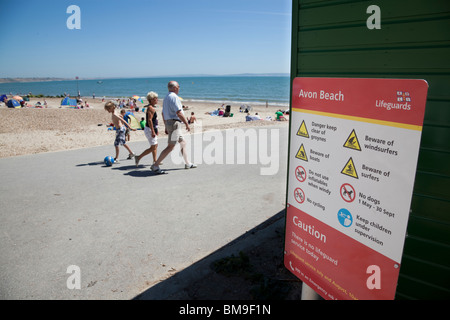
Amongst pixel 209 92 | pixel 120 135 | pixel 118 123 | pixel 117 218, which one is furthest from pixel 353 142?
pixel 209 92

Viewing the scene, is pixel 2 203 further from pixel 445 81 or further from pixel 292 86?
pixel 445 81

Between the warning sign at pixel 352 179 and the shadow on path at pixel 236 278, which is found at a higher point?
the warning sign at pixel 352 179

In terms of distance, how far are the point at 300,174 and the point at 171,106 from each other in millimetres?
4619

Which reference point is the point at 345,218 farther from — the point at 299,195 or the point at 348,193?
the point at 299,195

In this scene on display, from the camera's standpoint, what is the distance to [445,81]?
1.64 m

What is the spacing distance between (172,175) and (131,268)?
11.6 ft

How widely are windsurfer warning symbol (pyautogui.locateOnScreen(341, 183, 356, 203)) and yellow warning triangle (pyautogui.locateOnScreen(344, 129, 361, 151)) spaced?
0.83 ft

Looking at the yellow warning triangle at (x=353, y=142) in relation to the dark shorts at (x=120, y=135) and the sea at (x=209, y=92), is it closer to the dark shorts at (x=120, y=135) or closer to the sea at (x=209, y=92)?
the dark shorts at (x=120, y=135)

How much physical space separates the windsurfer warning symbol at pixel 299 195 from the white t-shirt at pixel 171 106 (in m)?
4.39

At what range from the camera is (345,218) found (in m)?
1.96

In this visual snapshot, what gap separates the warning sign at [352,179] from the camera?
1589mm

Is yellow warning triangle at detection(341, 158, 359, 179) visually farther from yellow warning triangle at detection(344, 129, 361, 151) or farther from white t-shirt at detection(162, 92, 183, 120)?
white t-shirt at detection(162, 92, 183, 120)

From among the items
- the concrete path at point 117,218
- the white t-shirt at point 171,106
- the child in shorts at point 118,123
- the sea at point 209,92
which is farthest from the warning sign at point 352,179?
the sea at point 209,92

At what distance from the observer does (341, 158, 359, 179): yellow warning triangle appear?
72.5 inches
